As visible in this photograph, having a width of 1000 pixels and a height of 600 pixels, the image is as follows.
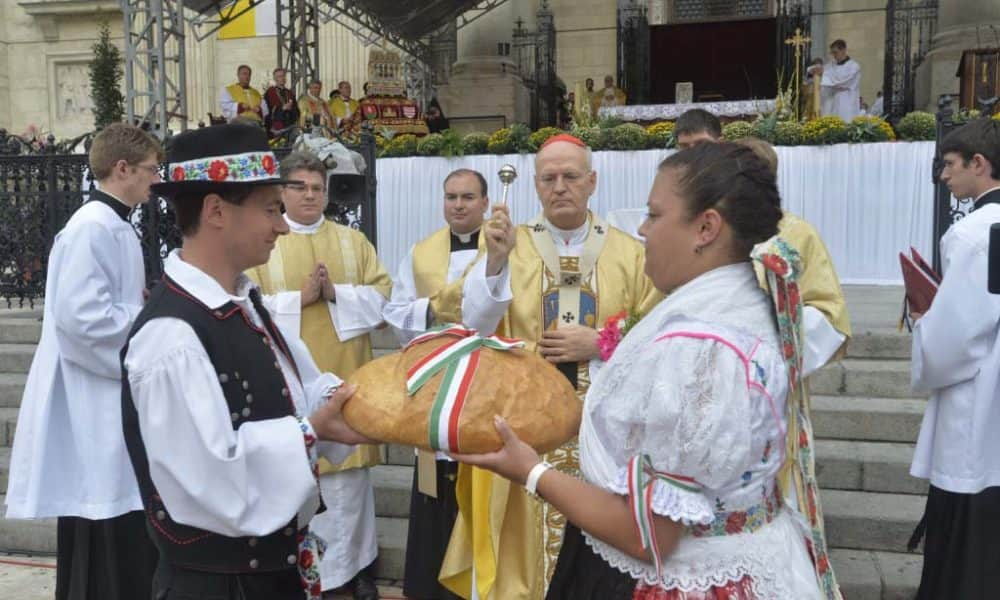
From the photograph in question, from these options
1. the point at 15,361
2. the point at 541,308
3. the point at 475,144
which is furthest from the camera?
the point at 475,144

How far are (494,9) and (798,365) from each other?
1657 centimetres

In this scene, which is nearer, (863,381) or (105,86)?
(863,381)

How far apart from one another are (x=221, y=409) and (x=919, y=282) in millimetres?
2790

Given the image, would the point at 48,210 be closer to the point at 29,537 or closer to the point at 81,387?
the point at 29,537

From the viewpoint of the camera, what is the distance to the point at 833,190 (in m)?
8.98

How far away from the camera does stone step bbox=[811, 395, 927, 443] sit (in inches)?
196

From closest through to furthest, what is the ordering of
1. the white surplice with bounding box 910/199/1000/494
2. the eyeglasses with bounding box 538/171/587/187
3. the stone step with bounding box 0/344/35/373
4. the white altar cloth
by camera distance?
the white surplice with bounding box 910/199/1000/494 → the eyeglasses with bounding box 538/171/587/187 → the stone step with bounding box 0/344/35/373 → the white altar cloth

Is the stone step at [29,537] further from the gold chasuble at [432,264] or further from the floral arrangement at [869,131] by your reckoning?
the floral arrangement at [869,131]

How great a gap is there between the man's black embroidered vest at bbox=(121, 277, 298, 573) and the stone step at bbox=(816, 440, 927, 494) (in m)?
3.66

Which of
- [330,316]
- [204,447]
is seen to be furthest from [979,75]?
[204,447]

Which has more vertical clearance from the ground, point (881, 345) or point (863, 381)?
point (881, 345)

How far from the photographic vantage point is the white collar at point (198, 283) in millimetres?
1928

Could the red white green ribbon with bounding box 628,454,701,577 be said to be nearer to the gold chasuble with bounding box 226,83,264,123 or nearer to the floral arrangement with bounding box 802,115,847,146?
the floral arrangement with bounding box 802,115,847,146

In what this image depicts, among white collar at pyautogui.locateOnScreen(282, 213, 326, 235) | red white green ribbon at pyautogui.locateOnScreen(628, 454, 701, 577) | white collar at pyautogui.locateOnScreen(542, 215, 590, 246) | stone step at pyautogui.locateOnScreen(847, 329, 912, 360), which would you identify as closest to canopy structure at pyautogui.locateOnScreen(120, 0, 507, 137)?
white collar at pyautogui.locateOnScreen(282, 213, 326, 235)
